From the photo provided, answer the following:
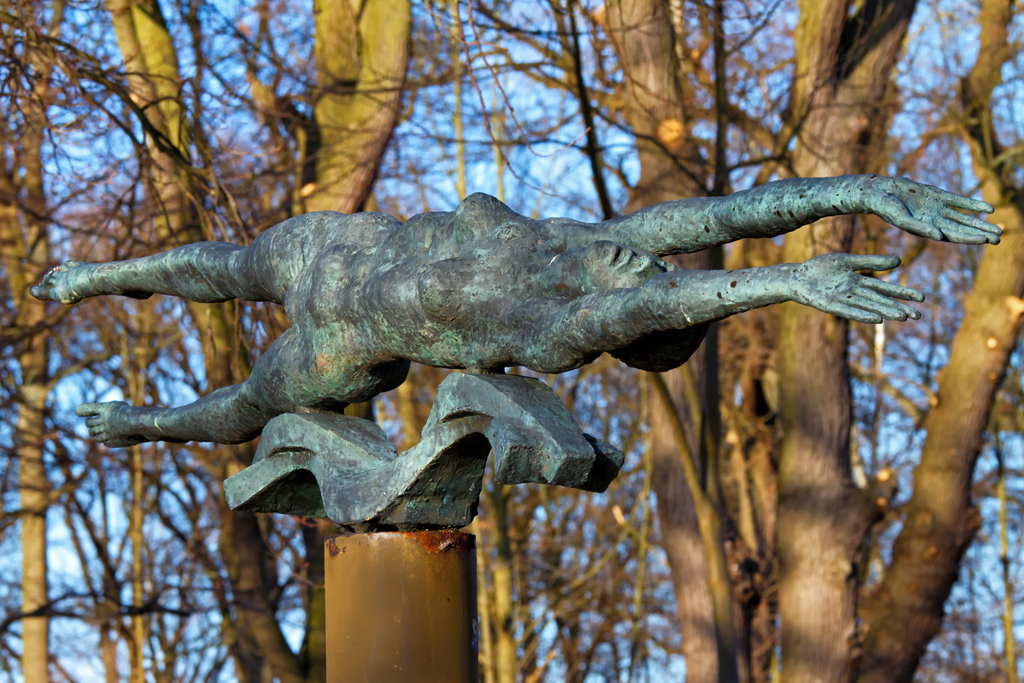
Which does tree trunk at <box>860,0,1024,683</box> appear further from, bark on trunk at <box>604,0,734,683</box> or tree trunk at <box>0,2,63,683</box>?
tree trunk at <box>0,2,63,683</box>

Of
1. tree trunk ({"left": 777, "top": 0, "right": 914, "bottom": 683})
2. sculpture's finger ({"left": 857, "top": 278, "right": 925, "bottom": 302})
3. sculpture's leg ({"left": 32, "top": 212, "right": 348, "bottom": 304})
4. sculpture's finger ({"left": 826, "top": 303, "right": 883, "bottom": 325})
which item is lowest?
sculpture's finger ({"left": 826, "top": 303, "right": 883, "bottom": 325})

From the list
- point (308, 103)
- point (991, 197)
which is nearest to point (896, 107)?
point (991, 197)

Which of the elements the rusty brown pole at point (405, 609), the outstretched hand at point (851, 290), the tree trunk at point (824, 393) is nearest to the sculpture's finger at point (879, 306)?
the outstretched hand at point (851, 290)

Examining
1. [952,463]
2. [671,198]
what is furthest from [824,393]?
[671,198]

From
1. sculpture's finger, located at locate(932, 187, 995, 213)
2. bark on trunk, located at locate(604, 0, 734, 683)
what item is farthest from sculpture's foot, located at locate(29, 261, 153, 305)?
bark on trunk, located at locate(604, 0, 734, 683)

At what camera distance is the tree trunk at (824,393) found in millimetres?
7090

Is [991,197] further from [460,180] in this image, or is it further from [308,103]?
[308,103]

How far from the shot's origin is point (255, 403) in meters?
2.70

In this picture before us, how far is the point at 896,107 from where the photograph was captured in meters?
9.40

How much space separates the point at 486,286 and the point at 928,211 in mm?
848

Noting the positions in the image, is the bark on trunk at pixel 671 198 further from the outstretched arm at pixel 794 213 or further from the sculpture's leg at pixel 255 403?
the outstretched arm at pixel 794 213

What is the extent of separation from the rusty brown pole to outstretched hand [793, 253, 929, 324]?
3.74 feet

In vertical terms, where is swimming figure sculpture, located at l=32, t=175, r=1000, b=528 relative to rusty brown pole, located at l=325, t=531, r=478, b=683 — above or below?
above

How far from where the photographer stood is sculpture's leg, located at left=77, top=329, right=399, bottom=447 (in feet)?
8.28
